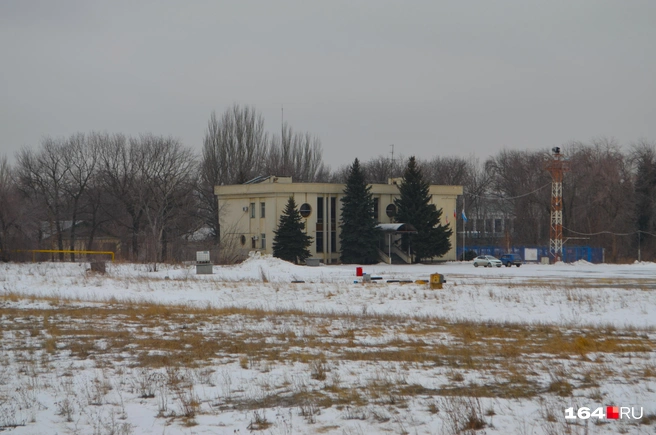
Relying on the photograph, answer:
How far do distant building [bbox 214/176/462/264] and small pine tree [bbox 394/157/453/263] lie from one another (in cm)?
247

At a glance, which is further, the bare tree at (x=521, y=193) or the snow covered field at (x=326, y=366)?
the bare tree at (x=521, y=193)

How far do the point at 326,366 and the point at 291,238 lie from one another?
5039cm

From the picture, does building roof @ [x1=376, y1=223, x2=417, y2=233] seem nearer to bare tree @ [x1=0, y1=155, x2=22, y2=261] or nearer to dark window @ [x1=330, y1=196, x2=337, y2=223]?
dark window @ [x1=330, y1=196, x2=337, y2=223]

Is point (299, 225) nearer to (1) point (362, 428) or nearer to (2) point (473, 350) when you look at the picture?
(2) point (473, 350)

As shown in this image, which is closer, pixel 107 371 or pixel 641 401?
pixel 641 401

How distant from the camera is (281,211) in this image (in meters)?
66.3

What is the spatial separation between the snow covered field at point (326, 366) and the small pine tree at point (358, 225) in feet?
125

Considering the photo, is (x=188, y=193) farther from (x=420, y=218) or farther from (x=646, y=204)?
(x=646, y=204)

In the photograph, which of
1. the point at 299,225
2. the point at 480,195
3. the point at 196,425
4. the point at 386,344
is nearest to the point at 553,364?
the point at 386,344

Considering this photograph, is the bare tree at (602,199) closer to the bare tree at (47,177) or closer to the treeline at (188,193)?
the treeline at (188,193)

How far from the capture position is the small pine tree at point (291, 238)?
62500 millimetres

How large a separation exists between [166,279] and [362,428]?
1111 inches

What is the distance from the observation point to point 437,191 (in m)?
72.3

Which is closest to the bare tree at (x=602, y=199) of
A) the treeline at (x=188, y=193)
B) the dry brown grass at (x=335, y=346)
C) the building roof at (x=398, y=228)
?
the treeline at (x=188, y=193)
